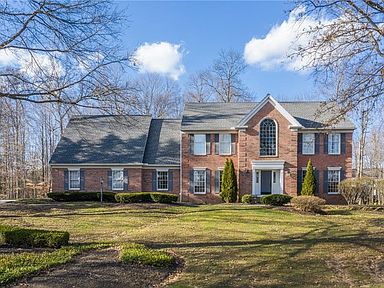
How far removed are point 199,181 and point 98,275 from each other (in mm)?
20367

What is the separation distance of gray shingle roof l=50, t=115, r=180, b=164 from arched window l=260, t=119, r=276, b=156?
255 inches

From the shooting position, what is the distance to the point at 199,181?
2730 cm

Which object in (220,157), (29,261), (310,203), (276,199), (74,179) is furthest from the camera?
(74,179)

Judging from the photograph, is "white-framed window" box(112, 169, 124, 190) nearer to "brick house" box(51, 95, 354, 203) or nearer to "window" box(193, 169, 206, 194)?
"brick house" box(51, 95, 354, 203)

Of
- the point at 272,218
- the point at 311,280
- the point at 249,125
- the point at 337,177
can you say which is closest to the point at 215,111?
the point at 249,125

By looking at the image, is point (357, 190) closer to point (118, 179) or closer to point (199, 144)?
point (199, 144)

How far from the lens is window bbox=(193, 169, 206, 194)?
27.2 metres

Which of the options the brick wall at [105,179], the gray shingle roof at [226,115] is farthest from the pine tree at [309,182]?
the brick wall at [105,179]

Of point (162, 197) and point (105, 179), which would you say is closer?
point (162, 197)

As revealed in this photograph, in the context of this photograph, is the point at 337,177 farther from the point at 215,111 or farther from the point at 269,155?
the point at 215,111

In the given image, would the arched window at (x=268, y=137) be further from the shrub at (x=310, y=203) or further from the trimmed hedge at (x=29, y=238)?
the trimmed hedge at (x=29, y=238)

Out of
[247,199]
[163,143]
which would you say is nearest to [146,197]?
[163,143]

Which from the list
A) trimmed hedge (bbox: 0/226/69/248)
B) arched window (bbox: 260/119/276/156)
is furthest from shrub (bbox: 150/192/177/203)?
trimmed hedge (bbox: 0/226/69/248)

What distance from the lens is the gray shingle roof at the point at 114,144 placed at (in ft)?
91.7
